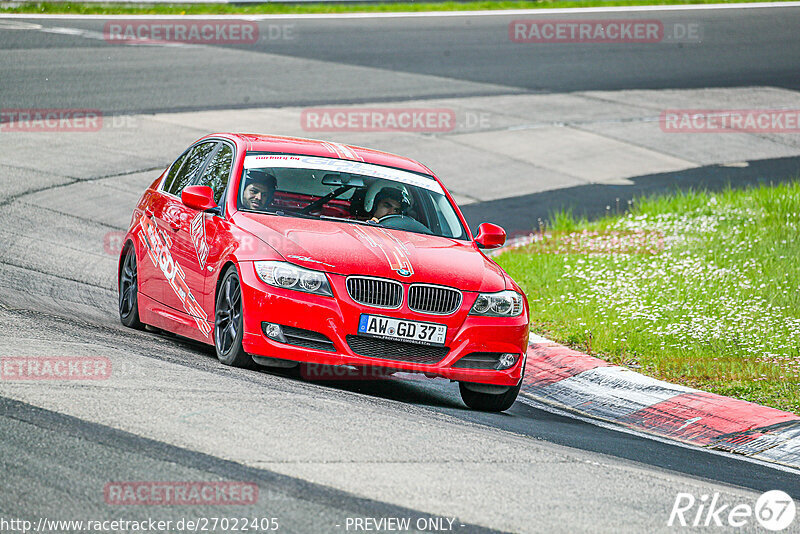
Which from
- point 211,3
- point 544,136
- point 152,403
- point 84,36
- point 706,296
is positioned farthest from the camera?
point 211,3

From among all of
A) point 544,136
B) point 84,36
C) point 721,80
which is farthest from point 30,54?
point 721,80

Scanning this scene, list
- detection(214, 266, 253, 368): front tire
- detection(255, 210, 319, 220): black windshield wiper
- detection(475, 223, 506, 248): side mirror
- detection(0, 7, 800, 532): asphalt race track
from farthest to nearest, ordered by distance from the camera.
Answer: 1. detection(475, 223, 506, 248): side mirror
2. detection(255, 210, 319, 220): black windshield wiper
3. detection(214, 266, 253, 368): front tire
4. detection(0, 7, 800, 532): asphalt race track

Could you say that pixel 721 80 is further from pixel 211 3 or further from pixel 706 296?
pixel 706 296

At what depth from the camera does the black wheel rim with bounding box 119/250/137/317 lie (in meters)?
9.59

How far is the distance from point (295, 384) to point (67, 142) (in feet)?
34.3

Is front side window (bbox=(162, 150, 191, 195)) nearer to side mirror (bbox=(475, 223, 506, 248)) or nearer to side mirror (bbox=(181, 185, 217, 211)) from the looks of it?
side mirror (bbox=(181, 185, 217, 211))

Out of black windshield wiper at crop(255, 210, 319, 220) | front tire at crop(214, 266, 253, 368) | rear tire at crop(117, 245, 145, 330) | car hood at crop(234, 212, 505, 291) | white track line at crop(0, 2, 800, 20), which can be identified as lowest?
rear tire at crop(117, 245, 145, 330)

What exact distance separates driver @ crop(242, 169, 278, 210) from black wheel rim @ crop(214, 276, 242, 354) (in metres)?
0.79

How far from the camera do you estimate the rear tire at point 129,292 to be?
9.52 m

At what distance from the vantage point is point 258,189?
8555 mm

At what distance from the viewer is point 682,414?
825cm

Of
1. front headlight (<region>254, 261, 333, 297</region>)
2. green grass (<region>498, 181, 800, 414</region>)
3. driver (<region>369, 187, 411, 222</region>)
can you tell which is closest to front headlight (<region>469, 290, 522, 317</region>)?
front headlight (<region>254, 261, 333, 297</region>)

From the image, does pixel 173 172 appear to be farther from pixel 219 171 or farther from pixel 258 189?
pixel 258 189

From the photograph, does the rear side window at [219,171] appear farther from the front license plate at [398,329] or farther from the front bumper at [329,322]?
the front license plate at [398,329]
